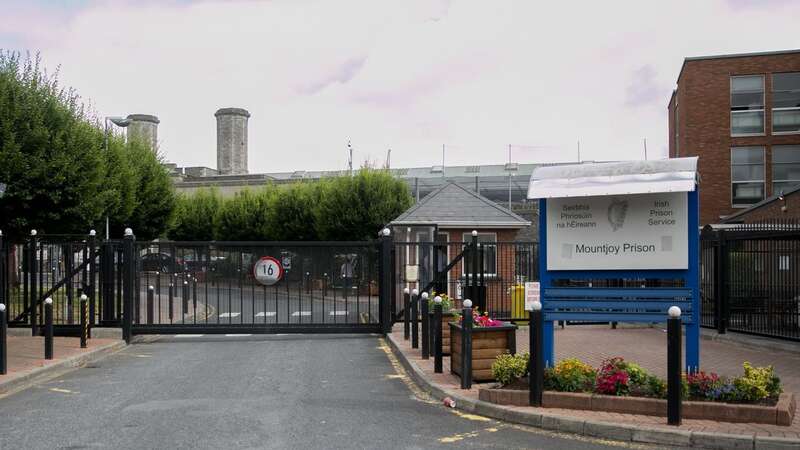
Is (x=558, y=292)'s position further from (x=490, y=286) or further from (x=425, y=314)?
(x=490, y=286)

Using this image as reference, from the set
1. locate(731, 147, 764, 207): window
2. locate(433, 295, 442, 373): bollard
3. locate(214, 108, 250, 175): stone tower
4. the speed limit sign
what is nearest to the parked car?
the speed limit sign

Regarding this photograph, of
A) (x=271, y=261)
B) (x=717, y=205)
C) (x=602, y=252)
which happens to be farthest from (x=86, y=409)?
(x=717, y=205)

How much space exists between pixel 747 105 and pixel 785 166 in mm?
3159

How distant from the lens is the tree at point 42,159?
61.8ft

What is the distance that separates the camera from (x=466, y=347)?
400 inches

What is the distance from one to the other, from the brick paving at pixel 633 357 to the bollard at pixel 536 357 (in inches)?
6.9

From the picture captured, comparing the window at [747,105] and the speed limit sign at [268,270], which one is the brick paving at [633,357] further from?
the window at [747,105]

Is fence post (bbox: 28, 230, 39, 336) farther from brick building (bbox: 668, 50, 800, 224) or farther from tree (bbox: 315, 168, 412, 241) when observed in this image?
brick building (bbox: 668, 50, 800, 224)

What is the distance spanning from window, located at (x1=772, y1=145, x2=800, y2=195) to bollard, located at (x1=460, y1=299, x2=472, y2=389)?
30331 millimetres

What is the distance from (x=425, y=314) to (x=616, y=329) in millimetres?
8358

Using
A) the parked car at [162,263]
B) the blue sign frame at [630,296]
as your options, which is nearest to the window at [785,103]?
the parked car at [162,263]

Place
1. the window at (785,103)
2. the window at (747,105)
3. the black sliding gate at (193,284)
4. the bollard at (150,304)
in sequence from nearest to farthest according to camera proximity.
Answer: the black sliding gate at (193,284), the bollard at (150,304), the window at (785,103), the window at (747,105)

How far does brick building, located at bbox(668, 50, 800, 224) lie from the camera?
35938mm

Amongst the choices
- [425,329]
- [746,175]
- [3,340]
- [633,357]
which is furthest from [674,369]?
[746,175]
